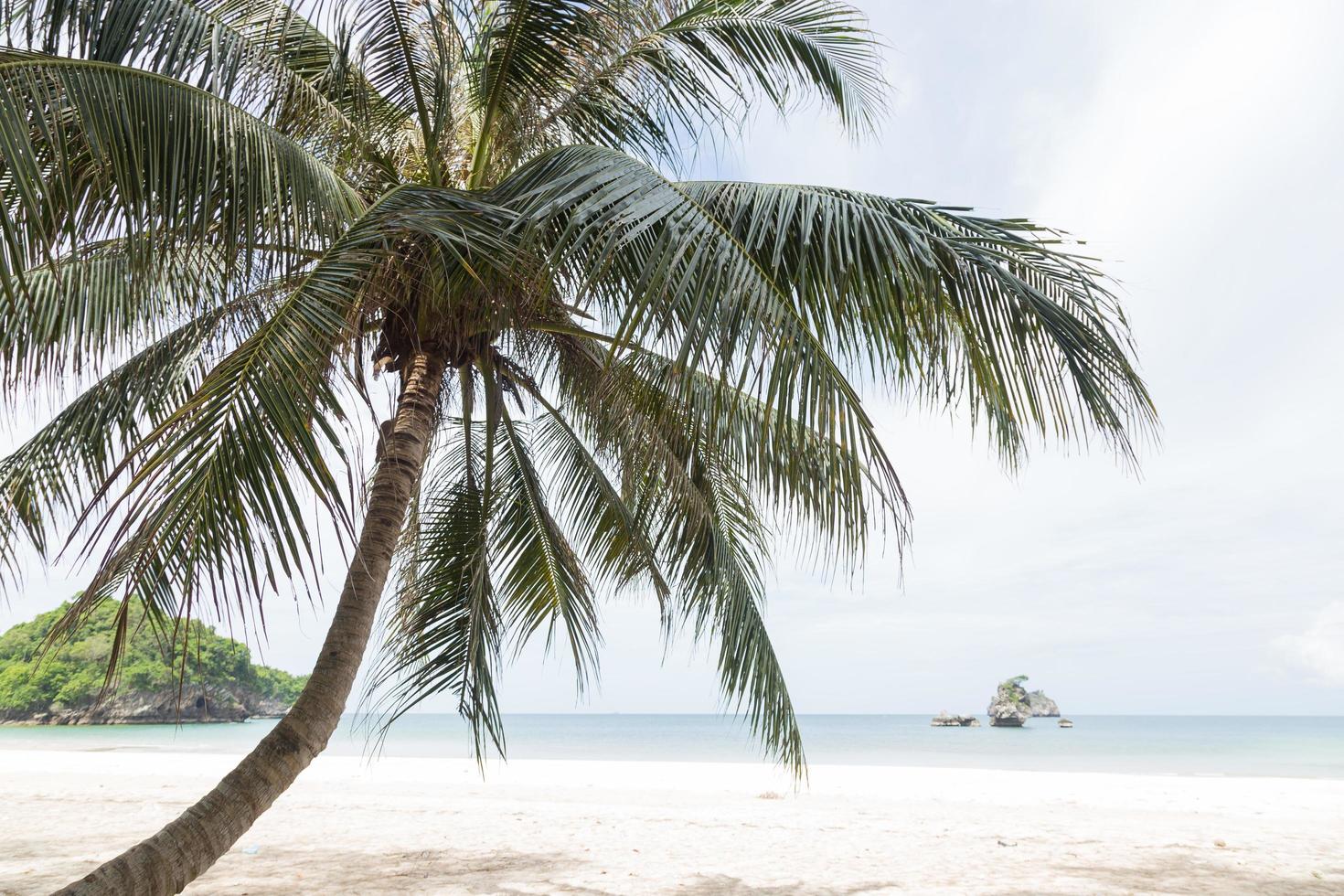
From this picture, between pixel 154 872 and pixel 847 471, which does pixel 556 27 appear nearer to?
pixel 847 471

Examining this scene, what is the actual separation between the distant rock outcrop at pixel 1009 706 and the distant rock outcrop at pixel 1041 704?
201 inches

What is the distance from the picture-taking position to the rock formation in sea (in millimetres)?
44656

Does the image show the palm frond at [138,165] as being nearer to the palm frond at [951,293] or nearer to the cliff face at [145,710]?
the palm frond at [951,293]

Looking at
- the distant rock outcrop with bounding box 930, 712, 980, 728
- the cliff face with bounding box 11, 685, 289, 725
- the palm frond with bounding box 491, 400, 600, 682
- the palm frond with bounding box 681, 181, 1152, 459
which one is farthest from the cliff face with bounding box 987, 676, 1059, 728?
the palm frond with bounding box 681, 181, 1152, 459

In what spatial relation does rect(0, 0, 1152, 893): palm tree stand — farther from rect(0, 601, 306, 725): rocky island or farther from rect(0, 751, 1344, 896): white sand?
rect(0, 601, 306, 725): rocky island

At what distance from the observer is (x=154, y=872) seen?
9.29ft

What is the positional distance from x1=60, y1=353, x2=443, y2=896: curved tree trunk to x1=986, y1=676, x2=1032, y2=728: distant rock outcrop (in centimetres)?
4187

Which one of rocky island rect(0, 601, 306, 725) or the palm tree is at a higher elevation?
the palm tree

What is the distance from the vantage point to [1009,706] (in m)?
40.4

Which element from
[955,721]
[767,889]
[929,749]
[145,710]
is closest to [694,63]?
[767,889]

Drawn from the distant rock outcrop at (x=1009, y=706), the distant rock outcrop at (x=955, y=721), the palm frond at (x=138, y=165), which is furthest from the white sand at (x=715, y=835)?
the distant rock outcrop at (x=955, y=721)

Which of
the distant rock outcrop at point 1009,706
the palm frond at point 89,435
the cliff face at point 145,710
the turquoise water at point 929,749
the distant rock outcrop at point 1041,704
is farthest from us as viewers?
the distant rock outcrop at point 1041,704

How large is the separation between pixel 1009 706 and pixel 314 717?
139 ft

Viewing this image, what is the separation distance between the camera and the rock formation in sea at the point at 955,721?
44.7m
